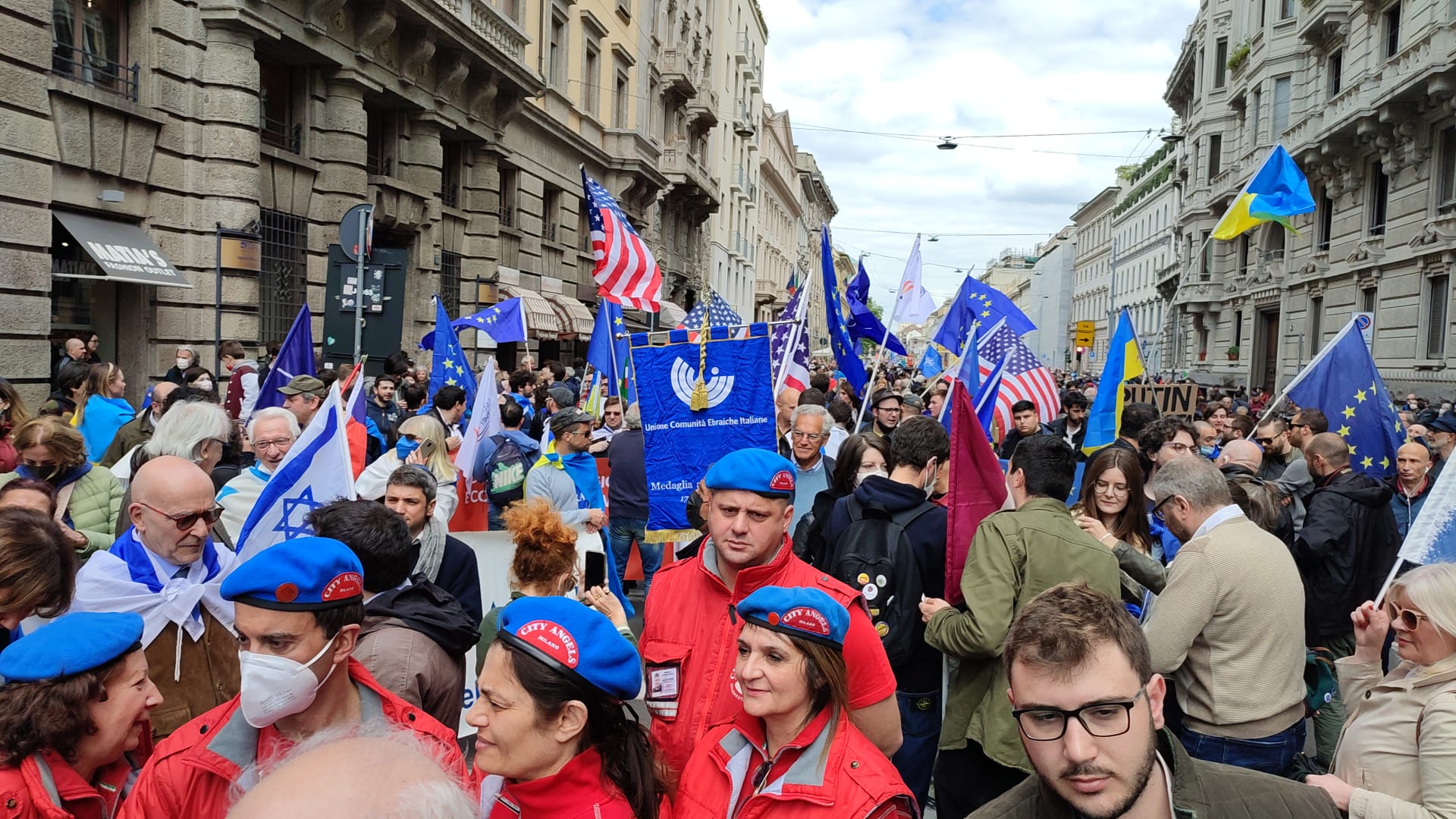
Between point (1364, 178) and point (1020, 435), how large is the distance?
75.1 ft

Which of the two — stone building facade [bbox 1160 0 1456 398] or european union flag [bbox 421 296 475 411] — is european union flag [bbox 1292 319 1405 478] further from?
european union flag [bbox 421 296 475 411]

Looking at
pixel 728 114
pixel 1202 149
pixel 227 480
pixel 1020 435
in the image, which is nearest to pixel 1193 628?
pixel 227 480

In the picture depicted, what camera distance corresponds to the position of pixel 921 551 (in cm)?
413

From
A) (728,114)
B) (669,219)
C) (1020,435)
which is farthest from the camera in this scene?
(728,114)

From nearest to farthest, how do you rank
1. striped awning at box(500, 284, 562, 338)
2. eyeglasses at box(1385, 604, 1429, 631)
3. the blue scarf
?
eyeglasses at box(1385, 604, 1429, 631), the blue scarf, striped awning at box(500, 284, 562, 338)

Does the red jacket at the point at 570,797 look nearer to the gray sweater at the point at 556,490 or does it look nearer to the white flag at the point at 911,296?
the gray sweater at the point at 556,490

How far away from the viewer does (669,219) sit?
122 ft

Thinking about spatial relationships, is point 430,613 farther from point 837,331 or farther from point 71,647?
point 837,331

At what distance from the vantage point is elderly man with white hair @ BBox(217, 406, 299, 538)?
4770mm

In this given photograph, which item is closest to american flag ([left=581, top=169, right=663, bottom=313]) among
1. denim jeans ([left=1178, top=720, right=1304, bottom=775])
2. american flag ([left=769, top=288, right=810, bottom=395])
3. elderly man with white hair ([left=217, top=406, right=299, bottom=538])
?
american flag ([left=769, top=288, right=810, bottom=395])

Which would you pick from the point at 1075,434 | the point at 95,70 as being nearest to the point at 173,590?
the point at 1075,434

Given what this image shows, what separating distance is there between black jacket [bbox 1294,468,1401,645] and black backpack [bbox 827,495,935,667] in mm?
2731

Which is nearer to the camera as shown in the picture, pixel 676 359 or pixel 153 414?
pixel 676 359

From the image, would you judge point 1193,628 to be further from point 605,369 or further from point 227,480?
point 605,369
